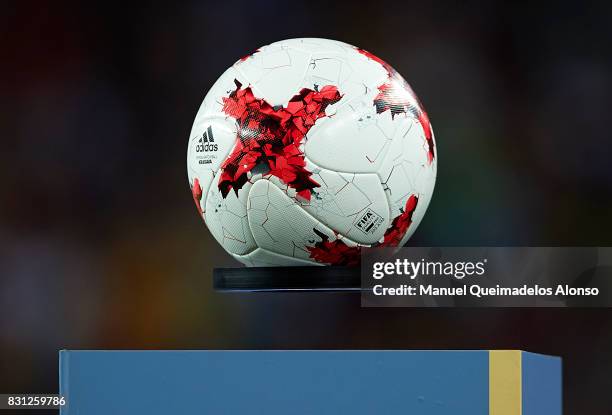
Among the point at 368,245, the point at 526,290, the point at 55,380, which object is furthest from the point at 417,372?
the point at 55,380

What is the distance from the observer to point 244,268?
2.25 metres

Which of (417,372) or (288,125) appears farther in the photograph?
(288,125)

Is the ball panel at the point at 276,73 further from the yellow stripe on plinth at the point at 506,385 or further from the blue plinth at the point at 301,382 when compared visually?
the yellow stripe on plinth at the point at 506,385

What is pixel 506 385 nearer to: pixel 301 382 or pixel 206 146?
pixel 301 382

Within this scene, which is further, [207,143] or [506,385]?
[207,143]

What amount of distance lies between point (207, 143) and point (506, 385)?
73 centimetres

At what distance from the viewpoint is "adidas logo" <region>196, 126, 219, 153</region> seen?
218 centimetres

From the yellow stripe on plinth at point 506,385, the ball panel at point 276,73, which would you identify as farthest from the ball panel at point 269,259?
the yellow stripe on plinth at point 506,385

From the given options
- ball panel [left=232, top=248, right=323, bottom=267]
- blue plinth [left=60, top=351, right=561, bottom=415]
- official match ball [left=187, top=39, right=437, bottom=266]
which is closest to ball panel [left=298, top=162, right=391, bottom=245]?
official match ball [left=187, top=39, right=437, bottom=266]

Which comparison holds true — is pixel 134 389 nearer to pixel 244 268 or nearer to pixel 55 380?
pixel 244 268

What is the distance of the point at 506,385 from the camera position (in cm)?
183

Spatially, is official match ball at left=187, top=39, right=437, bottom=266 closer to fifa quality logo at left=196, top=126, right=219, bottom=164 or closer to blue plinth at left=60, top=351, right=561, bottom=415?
fifa quality logo at left=196, top=126, right=219, bottom=164

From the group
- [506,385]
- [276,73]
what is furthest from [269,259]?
[506,385]

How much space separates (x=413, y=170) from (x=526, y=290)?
4.04 ft
